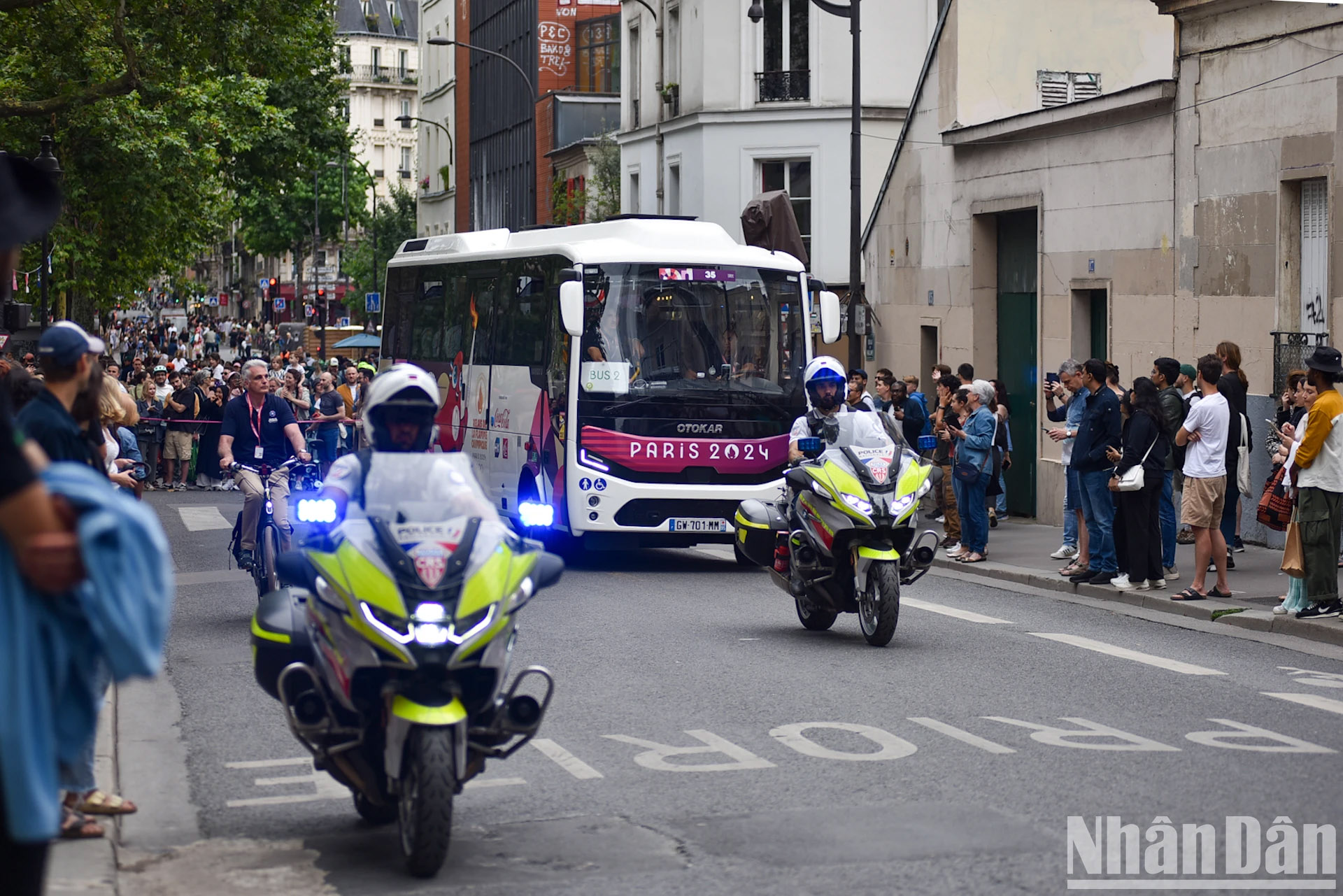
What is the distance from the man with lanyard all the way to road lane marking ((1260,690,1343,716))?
274 inches

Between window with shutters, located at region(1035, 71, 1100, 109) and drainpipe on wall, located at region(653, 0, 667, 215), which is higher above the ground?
drainpipe on wall, located at region(653, 0, 667, 215)

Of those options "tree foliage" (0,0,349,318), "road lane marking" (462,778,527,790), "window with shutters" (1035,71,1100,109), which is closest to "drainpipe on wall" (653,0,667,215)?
"tree foliage" (0,0,349,318)

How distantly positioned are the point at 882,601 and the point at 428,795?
603cm

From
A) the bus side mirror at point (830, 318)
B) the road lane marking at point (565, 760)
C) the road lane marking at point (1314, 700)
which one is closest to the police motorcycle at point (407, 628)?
the road lane marking at point (565, 760)

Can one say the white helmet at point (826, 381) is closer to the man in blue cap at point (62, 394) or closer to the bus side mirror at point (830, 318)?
the bus side mirror at point (830, 318)

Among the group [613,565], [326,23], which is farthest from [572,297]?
[326,23]

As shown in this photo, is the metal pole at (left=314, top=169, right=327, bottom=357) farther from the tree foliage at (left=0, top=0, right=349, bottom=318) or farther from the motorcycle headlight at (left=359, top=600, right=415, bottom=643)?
the motorcycle headlight at (left=359, top=600, right=415, bottom=643)

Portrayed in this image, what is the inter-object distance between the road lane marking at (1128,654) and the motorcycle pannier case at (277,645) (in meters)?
5.85

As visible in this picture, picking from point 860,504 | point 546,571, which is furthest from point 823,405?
point 546,571

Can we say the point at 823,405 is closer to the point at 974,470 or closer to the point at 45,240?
the point at 974,470

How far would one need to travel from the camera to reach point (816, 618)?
1256 centimetres

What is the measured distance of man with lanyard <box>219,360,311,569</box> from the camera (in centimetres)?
1349

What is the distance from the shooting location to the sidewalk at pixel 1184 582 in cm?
1285

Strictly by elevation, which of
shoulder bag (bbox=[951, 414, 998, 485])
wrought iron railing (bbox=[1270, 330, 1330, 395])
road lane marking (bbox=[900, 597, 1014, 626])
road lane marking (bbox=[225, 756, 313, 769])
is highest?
wrought iron railing (bbox=[1270, 330, 1330, 395])
